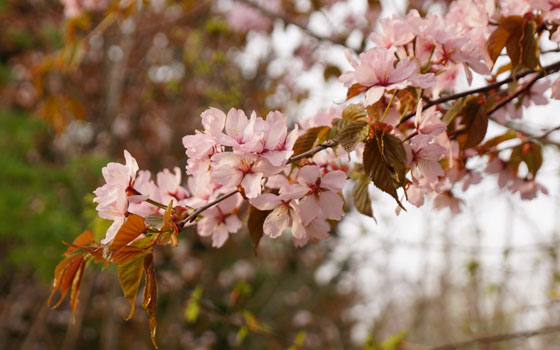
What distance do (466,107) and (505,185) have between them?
222 mm

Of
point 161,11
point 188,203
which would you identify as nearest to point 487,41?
point 188,203

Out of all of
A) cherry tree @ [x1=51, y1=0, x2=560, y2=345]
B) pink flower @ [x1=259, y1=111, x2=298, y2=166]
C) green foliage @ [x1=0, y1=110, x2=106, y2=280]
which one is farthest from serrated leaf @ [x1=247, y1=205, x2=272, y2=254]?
green foliage @ [x1=0, y1=110, x2=106, y2=280]

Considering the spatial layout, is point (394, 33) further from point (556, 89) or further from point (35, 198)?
point (35, 198)

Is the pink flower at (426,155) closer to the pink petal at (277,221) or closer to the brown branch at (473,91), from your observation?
the brown branch at (473,91)

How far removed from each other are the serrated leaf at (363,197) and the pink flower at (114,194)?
296mm

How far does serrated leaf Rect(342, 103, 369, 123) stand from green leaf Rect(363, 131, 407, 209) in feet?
0.11

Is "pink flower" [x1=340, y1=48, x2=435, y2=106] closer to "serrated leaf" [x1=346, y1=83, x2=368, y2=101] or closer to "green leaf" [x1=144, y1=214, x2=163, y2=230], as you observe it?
"serrated leaf" [x1=346, y1=83, x2=368, y2=101]

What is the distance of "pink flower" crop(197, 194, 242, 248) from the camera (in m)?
0.61

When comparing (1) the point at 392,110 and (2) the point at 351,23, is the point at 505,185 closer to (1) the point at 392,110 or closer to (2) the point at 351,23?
(1) the point at 392,110

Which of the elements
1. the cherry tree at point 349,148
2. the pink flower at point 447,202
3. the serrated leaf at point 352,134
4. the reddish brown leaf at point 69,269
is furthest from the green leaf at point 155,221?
the pink flower at point 447,202

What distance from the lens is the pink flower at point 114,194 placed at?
511 mm

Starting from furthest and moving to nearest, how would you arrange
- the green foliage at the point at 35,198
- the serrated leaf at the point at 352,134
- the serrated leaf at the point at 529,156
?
the green foliage at the point at 35,198 < the serrated leaf at the point at 529,156 < the serrated leaf at the point at 352,134

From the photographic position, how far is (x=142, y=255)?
1.51 feet

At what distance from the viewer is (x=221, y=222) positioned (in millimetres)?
633
